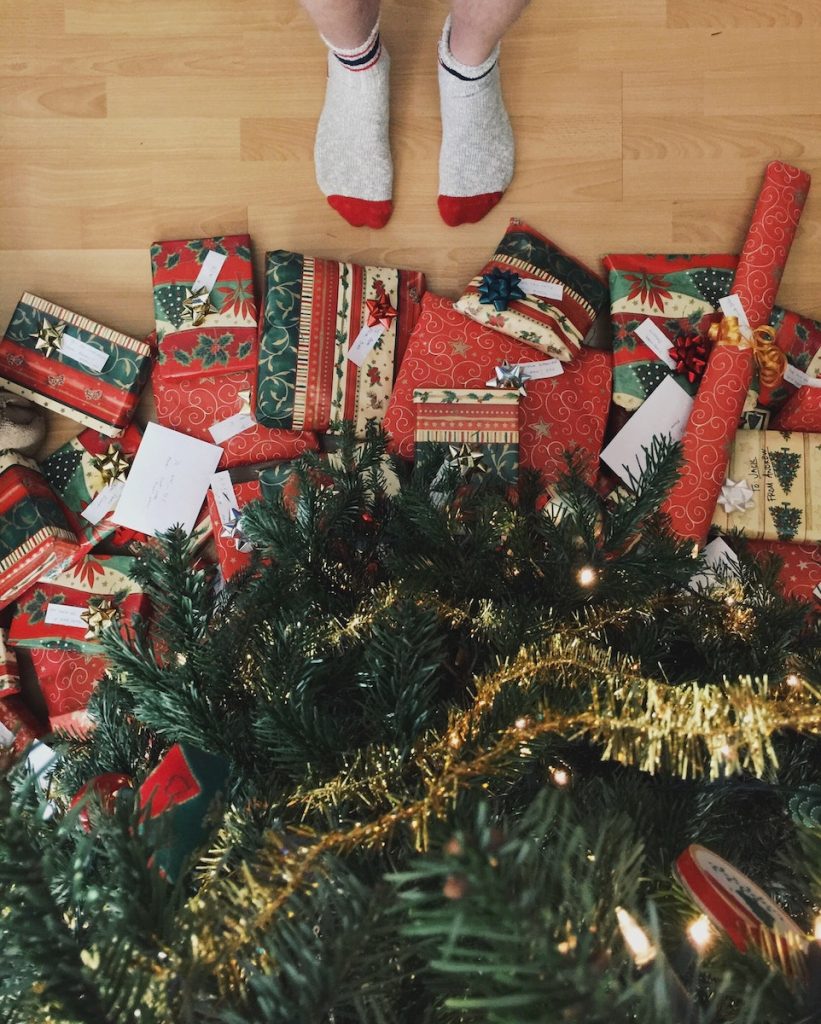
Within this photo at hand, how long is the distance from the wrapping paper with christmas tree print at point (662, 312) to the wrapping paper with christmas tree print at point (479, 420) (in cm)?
26

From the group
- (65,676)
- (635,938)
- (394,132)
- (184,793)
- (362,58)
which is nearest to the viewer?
(635,938)

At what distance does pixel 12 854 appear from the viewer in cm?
34

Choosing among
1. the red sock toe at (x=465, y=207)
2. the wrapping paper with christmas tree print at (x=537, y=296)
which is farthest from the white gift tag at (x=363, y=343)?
the red sock toe at (x=465, y=207)

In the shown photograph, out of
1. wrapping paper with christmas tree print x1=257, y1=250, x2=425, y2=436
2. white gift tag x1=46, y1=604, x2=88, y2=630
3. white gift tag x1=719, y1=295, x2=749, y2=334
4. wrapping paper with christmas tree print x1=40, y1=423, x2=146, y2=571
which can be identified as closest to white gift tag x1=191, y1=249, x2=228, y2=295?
wrapping paper with christmas tree print x1=257, y1=250, x2=425, y2=436

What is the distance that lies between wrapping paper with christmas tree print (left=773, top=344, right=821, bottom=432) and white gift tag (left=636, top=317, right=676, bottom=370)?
233 mm

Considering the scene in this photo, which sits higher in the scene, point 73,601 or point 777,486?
point 777,486

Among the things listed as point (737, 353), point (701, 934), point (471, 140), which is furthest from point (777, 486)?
point (701, 934)

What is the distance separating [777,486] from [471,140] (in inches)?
35.9

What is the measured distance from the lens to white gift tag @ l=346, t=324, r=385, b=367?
1513 mm

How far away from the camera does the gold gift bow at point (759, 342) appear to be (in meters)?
1.44

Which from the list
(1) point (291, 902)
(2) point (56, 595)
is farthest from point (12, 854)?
(2) point (56, 595)

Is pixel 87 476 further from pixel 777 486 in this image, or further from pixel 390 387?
pixel 777 486

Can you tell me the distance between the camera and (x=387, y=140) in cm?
154

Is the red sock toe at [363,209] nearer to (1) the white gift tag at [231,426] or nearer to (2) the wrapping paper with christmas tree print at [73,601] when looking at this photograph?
(1) the white gift tag at [231,426]
